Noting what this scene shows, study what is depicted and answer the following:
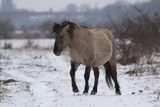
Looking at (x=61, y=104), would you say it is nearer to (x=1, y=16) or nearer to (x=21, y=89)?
(x=21, y=89)

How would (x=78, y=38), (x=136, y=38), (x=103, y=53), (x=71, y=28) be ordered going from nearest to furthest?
(x=71, y=28) < (x=78, y=38) < (x=103, y=53) < (x=136, y=38)

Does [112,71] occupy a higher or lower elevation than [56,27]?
lower

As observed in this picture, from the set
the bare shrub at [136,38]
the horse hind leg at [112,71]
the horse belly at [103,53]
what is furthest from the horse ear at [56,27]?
the bare shrub at [136,38]

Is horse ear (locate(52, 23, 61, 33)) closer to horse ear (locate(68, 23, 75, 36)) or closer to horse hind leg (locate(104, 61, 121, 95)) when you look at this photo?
horse ear (locate(68, 23, 75, 36))

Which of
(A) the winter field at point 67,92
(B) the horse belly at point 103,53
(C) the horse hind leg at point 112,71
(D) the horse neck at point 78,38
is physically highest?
(D) the horse neck at point 78,38

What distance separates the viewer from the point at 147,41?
22.5 metres

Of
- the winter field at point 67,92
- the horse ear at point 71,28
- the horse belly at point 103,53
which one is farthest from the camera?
the horse belly at point 103,53

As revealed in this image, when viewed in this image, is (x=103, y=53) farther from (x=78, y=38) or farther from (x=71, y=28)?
(x=71, y=28)

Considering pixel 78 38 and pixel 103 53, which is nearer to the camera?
pixel 78 38

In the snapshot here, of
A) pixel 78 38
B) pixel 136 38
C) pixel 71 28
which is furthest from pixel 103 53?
pixel 136 38

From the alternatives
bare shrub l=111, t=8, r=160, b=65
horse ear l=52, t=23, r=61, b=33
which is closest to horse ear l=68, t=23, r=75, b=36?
horse ear l=52, t=23, r=61, b=33

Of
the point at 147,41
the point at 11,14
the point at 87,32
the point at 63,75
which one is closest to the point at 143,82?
the point at 87,32

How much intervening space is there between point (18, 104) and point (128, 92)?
11.4ft

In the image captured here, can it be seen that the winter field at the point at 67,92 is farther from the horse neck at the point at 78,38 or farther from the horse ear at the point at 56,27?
the horse ear at the point at 56,27
